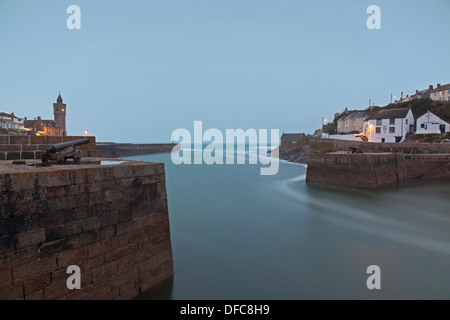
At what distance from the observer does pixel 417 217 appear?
42.7 ft

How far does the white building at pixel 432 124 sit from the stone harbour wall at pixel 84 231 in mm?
48478

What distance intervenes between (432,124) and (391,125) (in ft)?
18.7

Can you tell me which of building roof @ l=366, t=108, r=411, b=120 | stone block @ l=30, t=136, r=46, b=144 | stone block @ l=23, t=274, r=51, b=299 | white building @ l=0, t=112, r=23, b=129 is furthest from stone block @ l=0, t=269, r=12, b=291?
white building @ l=0, t=112, r=23, b=129

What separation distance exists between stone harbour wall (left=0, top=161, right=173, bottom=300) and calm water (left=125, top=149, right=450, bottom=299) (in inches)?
42.2

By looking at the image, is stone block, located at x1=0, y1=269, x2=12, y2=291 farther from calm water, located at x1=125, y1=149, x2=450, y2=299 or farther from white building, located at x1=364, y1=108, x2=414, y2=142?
white building, located at x1=364, y1=108, x2=414, y2=142

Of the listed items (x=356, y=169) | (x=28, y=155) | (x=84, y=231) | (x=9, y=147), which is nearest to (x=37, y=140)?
(x=28, y=155)

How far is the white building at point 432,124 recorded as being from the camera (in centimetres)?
3822

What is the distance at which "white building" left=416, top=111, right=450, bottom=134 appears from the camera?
125ft

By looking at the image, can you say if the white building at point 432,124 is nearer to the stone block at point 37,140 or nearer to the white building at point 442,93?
the white building at point 442,93

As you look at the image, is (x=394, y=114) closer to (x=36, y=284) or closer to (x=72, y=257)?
(x=72, y=257)

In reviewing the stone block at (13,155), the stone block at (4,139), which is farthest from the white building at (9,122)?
the stone block at (13,155)

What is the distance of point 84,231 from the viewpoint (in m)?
4.32
